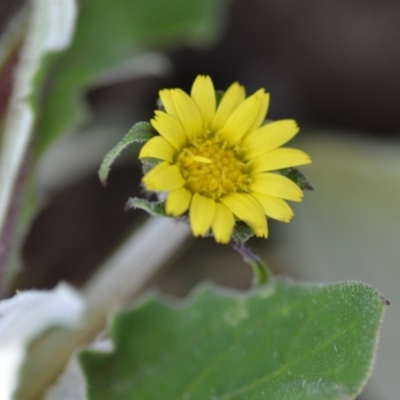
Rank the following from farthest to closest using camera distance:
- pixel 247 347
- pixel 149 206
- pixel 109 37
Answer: pixel 109 37 → pixel 247 347 → pixel 149 206

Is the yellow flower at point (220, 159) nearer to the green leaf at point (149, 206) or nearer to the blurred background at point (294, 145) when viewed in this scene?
the green leaf at point (149, 206)

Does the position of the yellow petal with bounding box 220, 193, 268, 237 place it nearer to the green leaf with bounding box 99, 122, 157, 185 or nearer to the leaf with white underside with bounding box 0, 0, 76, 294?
the green leaf with bounding box 99, 122, 157, 185

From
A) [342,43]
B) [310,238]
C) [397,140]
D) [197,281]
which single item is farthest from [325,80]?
[197,281]

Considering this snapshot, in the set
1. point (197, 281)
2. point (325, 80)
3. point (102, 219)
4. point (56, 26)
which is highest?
point (56, 26)

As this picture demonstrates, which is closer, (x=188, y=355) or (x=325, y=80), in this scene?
(x=188, y=355)

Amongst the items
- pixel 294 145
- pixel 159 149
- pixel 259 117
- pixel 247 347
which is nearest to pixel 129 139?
pixel 159 149

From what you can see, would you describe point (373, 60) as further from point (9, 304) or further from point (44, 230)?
point (9, 304)

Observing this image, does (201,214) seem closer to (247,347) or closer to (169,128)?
(169,128)
